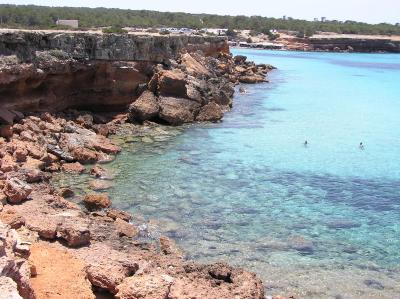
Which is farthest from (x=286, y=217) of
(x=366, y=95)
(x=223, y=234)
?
(x=366, y=95)

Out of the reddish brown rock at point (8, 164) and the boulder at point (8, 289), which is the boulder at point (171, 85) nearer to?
the reddish brown rock at point (8, 164)

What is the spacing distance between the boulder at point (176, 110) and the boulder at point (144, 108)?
461mm

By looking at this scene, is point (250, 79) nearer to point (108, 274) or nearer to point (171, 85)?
point (171, 85)

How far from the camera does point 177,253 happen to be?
42.2 ft

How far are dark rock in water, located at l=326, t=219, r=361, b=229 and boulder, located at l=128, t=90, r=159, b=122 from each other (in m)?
14.4

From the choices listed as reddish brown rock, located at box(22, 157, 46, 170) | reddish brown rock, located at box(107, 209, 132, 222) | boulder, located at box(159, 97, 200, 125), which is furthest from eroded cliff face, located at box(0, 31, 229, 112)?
reddish brown rock, located at box(107, 209, 132, 222)

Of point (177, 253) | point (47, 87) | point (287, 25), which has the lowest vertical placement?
point (177, 253)

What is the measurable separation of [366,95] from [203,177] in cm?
3066

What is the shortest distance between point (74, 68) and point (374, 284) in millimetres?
18376

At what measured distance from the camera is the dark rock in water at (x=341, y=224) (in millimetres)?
15205

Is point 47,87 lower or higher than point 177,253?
higher

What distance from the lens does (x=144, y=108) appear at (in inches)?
1077

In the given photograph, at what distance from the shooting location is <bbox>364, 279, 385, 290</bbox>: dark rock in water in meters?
11.8

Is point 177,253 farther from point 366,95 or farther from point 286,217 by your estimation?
point 366,95
